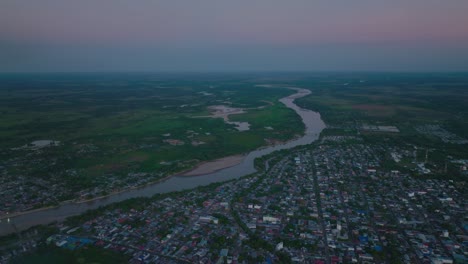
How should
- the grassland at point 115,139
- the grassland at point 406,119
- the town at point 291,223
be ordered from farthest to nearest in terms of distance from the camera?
the grassland at point 406,119 < the grassland at point 115,139 < the town at point 291,223

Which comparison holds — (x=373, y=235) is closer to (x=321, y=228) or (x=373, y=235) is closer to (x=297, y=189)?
(x=321, y=228)

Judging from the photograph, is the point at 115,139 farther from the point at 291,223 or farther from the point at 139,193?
the point at 291,223

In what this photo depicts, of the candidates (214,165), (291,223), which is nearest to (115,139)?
(214,165)

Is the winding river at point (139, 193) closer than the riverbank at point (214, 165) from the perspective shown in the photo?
Yes

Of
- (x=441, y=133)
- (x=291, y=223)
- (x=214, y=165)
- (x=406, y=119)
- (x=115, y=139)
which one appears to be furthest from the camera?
(x=406, y=119)

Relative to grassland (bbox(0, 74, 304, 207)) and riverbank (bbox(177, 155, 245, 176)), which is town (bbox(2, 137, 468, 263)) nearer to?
riverbank (bbox(177, 155, 245, 176))

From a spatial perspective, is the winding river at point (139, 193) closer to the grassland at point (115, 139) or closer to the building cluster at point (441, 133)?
the grassland at point (115, 139)

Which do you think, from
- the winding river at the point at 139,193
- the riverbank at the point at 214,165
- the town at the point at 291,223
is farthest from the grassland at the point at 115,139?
the town at the point at 291,223

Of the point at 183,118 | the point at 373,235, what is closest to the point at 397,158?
the point at 373,235

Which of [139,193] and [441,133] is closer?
[139,193]

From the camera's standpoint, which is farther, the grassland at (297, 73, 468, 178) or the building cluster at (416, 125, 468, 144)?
the building cluster at (416, 125, 468, 144)

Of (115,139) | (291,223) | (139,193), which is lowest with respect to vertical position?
(139,193)

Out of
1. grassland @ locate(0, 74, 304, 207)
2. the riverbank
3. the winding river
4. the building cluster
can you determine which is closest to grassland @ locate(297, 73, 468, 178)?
the building cluster
